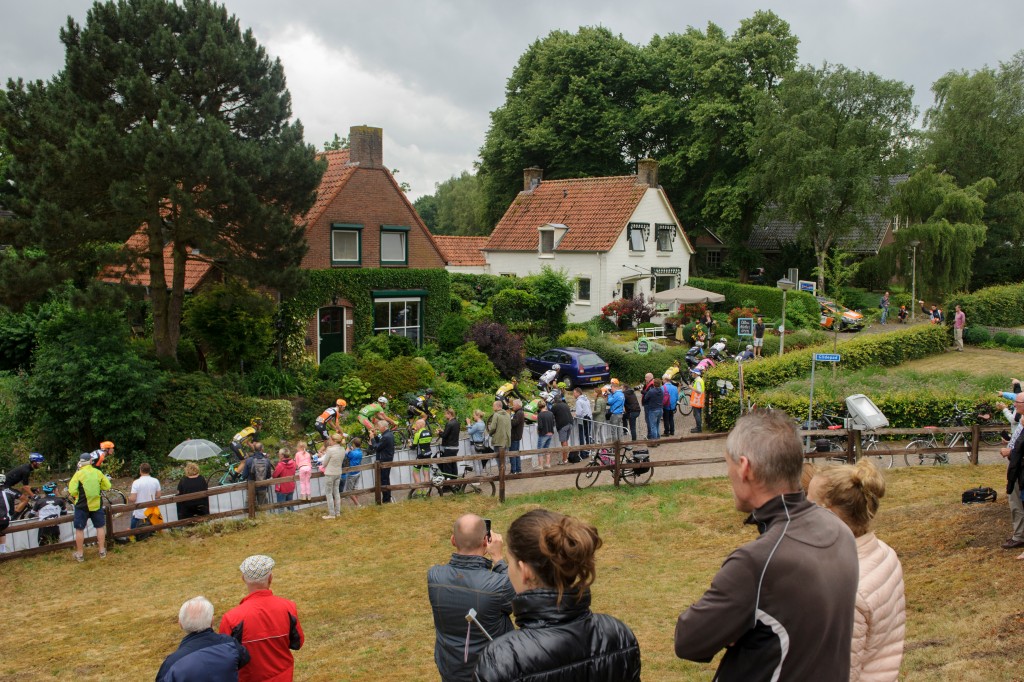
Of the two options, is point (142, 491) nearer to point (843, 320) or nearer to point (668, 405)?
point (668, 405)

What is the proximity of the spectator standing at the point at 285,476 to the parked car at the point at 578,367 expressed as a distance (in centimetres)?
1248

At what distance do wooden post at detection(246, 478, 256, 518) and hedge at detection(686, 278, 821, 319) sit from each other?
100 ft

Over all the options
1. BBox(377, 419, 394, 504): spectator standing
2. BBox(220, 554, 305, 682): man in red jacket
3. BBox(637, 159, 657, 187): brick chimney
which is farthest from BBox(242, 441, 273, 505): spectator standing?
BBox(637, 159, 657, 187): brick chimney

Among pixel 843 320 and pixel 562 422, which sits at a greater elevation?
pixel 843 320

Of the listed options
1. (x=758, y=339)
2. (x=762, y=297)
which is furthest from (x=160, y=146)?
(x=762, y=297)

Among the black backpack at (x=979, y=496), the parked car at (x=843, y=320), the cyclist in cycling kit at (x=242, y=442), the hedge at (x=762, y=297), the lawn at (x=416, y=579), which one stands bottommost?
the lawn at (x=416, y=579)

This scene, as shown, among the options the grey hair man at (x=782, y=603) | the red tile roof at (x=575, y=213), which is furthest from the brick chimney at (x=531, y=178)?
the grey hair man at (x=782, y=603)

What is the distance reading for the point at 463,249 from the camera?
152 ft

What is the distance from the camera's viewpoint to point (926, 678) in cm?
634

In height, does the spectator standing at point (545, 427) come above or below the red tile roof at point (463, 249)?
below

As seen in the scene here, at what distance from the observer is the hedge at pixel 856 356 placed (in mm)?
21609

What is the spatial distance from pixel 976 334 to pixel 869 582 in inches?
1382

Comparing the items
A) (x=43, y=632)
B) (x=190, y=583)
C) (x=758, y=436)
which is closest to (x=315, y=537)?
(x=190, y=583)

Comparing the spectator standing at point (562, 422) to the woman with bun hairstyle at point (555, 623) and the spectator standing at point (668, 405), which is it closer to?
the spectator standing at point (668, 405)
